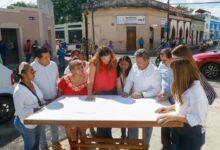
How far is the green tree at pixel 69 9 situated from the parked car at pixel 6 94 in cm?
4226

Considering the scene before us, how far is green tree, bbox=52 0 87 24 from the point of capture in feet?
157

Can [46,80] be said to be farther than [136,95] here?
Yes

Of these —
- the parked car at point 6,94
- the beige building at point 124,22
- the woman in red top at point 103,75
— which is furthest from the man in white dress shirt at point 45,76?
the beige building at point 124,22

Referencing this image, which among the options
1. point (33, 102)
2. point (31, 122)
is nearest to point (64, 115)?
point (31, 122)

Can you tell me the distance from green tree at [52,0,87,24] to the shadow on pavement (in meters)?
42.6

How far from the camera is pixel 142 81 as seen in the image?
4137mm

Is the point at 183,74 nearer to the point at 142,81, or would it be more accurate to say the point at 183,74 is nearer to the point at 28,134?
the point at 142,81

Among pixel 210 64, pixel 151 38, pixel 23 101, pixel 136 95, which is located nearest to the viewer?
pixel 23 101

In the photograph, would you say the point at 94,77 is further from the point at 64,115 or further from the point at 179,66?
the point at 179,66

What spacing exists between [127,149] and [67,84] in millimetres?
1247

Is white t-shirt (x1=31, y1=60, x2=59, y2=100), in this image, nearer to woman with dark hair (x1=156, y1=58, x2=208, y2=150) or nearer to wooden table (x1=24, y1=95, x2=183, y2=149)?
wooden table (x1=24, y1=95, x2=183, y2=149)

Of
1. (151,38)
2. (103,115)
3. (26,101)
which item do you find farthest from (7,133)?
(151,38)

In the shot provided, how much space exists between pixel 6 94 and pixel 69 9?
142 feet

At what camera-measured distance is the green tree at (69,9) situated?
157 feet
